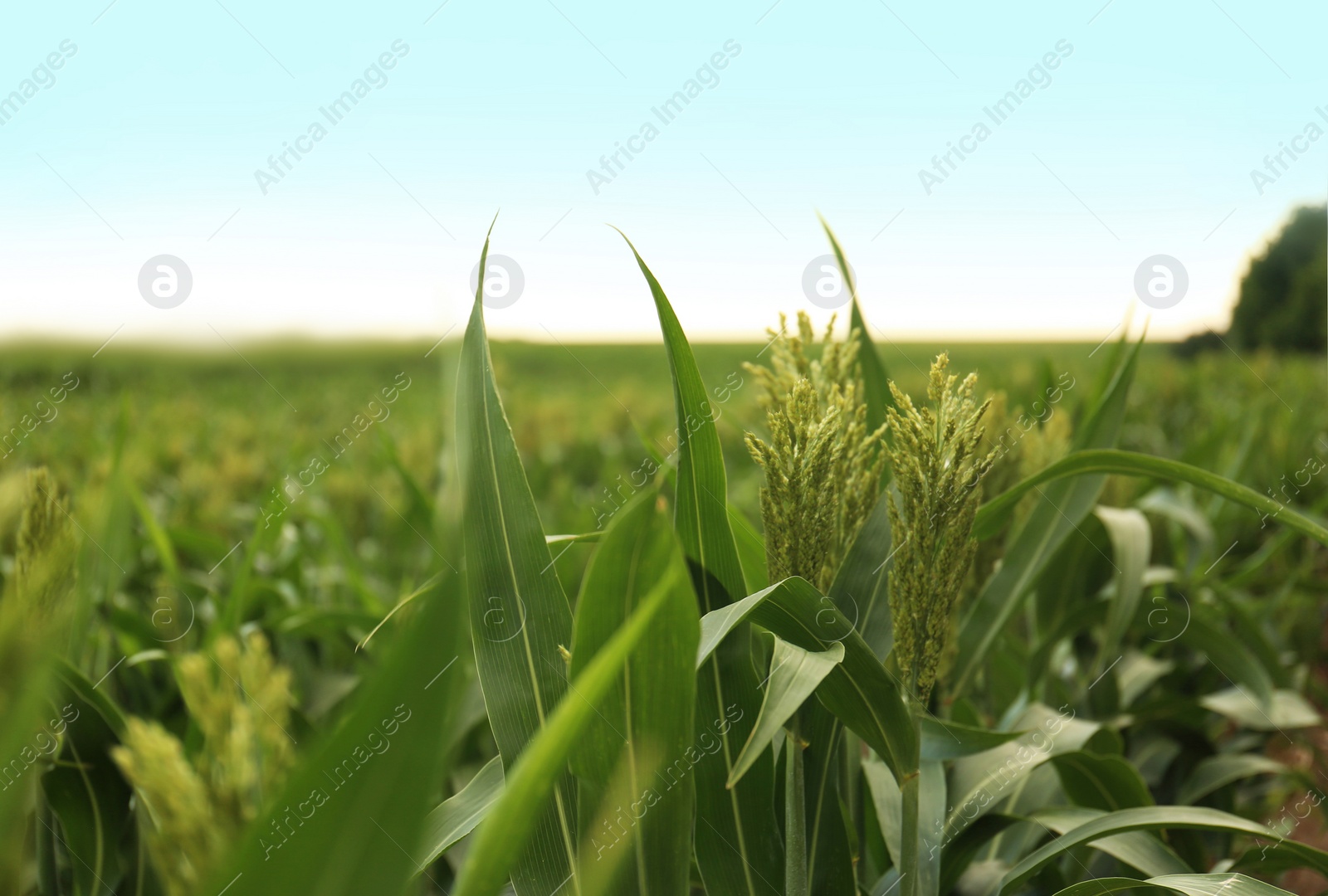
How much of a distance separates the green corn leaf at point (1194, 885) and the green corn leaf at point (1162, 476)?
33cm

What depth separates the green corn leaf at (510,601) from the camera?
678 millimetres

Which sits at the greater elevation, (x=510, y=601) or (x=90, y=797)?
(x=510, y=601)

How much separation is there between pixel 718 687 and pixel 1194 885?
1.50 ft

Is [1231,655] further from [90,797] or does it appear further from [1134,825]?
[90,797]

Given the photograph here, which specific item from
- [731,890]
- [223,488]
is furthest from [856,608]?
[223,488]

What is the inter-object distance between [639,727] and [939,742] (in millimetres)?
475

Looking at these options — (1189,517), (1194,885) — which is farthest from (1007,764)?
(1189,517)

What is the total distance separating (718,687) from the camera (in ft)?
2.43

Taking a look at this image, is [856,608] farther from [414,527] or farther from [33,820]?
[414,527]

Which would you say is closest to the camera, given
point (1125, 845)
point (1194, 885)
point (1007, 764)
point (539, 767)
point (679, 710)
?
point (539, 767)

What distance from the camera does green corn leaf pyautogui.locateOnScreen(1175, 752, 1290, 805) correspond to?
4.83 feet

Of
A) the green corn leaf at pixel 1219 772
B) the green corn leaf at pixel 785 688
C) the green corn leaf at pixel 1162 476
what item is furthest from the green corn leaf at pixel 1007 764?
the green corn leaf at pixel 1219 772

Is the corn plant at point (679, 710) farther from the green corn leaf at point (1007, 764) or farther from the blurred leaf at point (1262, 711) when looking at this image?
the blurred leaf at point (1262, 711)

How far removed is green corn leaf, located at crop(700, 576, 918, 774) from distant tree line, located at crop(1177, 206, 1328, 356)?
11263mm
